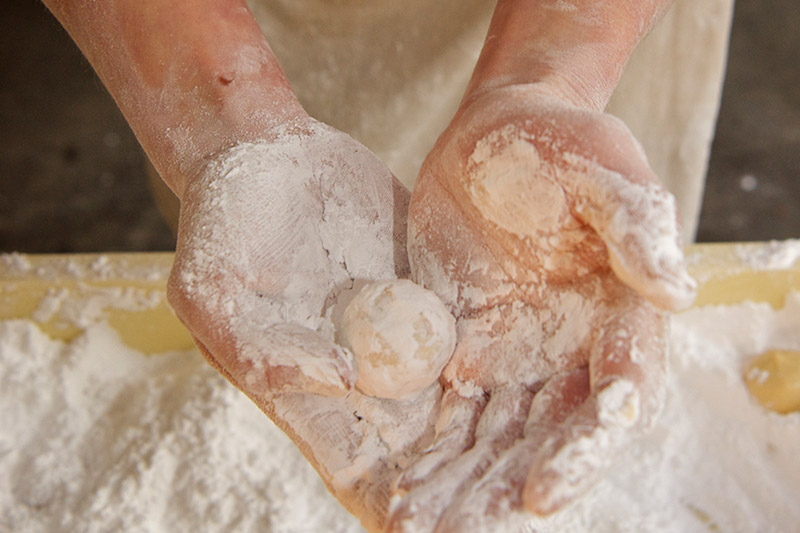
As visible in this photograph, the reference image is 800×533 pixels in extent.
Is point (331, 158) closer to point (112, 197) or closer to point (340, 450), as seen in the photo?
point (340, 450)

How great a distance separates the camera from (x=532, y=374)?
0.81 metres

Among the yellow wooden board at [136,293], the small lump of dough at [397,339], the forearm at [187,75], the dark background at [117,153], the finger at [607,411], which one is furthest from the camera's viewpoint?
the dark background at [117,153]

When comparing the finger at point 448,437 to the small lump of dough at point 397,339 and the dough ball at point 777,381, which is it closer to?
the small lump of dough at point 397,339

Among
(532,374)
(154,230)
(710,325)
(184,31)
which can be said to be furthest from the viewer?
(154,230)

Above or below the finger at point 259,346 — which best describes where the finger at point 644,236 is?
above

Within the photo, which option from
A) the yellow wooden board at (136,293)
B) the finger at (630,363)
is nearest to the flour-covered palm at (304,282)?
the finger at (630,363)

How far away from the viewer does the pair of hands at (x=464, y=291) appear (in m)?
0.65

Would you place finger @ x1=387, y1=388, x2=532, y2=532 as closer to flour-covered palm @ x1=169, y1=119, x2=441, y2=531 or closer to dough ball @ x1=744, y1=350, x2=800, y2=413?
flour-covered palm @ x1=169, y1=119, x2=441, y2=531

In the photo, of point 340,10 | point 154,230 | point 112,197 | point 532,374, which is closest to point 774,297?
point 532,374

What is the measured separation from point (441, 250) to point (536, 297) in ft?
0.49

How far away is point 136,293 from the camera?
1273 millimetres

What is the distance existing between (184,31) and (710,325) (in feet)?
3.34

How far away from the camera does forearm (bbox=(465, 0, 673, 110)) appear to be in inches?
36.3

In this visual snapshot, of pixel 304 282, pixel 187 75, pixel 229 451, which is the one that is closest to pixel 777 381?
pixel 304 282
